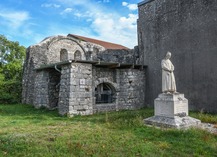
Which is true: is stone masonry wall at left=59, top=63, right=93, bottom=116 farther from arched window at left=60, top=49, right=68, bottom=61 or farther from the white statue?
arched window at left=60, top=49, right=68, bottom=61

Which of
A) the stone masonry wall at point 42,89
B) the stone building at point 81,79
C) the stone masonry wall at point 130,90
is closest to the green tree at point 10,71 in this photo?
the stone building at point 81,79

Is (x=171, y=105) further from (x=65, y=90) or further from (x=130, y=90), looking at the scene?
(x=130, y=90)

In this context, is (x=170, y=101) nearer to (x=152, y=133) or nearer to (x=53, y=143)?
(x=152, y=133)

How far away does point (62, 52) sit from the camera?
59.3ft

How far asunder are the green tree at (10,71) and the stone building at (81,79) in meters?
1.86

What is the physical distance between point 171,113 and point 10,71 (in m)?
18.6

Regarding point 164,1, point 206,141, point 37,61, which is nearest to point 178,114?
point 206,141

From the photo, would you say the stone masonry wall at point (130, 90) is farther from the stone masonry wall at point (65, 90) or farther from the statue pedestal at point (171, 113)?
the statue pedestal at point (171, 113)

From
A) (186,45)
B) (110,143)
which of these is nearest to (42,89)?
(186,45)

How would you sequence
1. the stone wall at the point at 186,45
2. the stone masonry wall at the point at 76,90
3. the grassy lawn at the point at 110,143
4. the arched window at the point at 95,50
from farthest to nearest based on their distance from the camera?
1. the arched window at the point at 95,50
2. the stone wall at the point at 186,45
3. the stone masonry wall at the point at 76,90
4. the grassy lawn at the point at 110,143

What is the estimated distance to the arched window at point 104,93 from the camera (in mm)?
12875

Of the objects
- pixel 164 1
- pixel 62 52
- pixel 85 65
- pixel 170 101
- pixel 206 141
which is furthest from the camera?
pixel 62 52

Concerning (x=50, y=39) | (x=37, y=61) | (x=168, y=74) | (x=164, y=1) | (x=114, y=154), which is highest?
(x=164, y=1)

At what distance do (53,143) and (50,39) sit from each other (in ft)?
41.0
